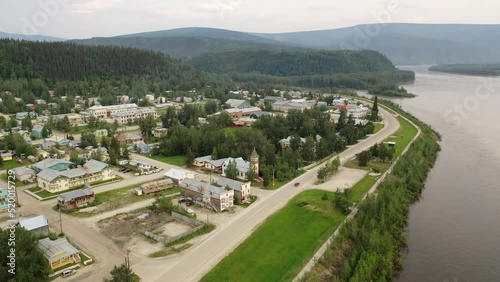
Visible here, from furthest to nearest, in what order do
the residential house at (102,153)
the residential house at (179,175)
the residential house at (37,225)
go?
the residential house at (102,153), the residential house at (179,175), the residential house at (37,225)

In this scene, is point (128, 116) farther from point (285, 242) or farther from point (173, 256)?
point (285, 242)

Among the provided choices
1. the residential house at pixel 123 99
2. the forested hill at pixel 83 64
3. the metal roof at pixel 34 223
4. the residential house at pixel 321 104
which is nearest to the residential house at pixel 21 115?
the residential house at pixel 123 99

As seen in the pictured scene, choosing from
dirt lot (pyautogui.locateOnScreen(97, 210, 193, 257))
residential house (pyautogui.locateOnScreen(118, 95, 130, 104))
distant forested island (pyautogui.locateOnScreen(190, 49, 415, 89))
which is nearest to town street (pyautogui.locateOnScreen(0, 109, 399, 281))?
dirt lot (pyautogui.locateOnScreen(97, 210, 193, 257))

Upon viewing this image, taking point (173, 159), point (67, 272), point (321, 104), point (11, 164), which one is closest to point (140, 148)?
point (173, 159)

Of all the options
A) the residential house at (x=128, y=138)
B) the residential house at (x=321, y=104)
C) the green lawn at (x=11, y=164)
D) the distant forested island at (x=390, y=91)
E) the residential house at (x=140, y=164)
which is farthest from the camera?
the distant forested island at (x=390, y=91)

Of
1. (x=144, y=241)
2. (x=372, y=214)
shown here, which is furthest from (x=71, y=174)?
(x=372, y=214)

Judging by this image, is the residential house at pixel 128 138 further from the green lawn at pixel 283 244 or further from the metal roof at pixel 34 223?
the green lawn at pixel 283 244
